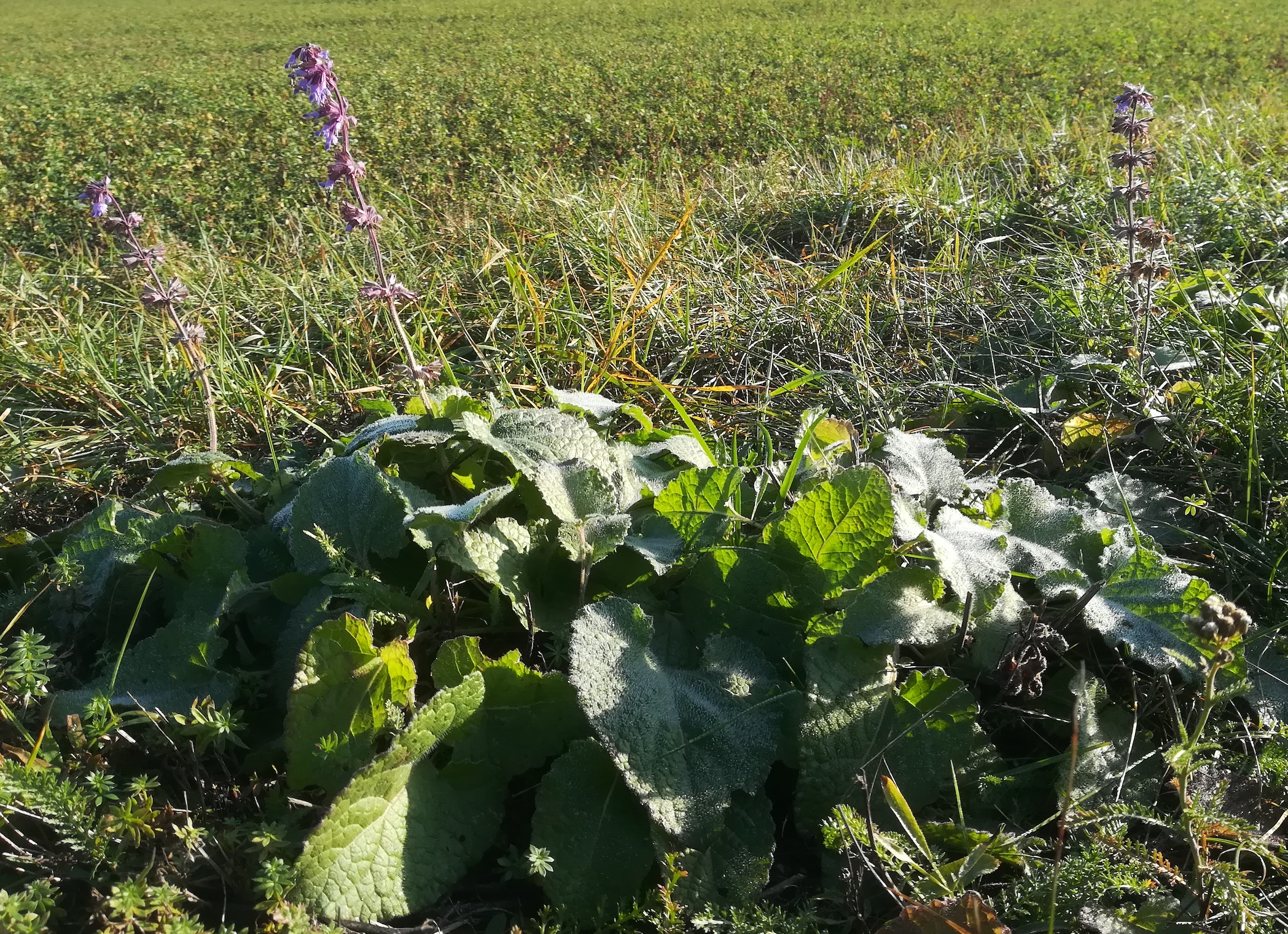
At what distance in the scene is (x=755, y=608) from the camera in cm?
117

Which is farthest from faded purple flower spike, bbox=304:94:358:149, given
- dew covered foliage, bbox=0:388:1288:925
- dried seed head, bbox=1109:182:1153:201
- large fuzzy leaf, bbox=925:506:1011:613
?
dried seed head, bbox=1109:182:1153:201

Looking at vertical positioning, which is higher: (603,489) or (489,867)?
(603,489)

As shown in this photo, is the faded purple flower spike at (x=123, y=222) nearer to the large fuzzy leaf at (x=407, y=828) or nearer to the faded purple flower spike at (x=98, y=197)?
the faded purple flower spike at (x=98, y=197)

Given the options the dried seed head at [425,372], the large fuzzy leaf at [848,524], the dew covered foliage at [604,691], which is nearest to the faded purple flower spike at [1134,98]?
the dew covered foliage at [604,691]

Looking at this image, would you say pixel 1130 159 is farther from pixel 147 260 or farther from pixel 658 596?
pixel 147 260

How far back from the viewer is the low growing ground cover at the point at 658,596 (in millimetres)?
922

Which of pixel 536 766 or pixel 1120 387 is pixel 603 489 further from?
pixel 1120 387

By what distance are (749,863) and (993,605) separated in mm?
480

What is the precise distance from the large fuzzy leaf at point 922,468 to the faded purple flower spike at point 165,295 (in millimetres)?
1363

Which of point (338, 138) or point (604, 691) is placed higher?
point (338, 138)

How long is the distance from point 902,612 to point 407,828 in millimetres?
640

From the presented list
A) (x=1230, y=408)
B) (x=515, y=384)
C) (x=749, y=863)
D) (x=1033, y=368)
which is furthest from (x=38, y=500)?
(x=1230, y=408)

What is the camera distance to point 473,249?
3.22 meters

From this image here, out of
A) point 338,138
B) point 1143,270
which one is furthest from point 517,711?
point 1143,270
